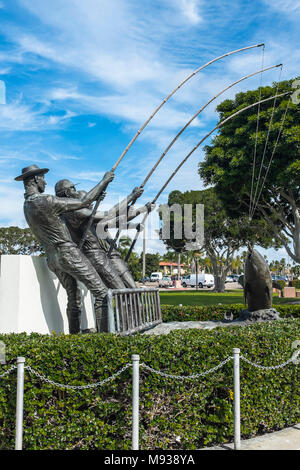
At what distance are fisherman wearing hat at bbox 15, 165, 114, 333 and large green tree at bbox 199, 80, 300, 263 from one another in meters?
12.3

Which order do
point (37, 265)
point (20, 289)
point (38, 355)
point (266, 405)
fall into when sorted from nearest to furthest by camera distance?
point (38, 355)
point (266, 405)
point (20, 289)
point (37, 265)

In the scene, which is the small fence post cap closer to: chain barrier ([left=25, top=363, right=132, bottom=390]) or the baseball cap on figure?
chain barrier ([left=25, top=363, right=132, bottom=390])

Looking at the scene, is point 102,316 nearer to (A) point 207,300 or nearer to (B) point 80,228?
(B) point 80,228

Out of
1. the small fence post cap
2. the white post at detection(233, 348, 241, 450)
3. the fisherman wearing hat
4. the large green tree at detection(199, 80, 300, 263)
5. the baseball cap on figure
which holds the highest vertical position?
the large green tree at detection(199, 80, 300, 263)

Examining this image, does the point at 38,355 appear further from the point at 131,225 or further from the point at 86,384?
the point at 131,225

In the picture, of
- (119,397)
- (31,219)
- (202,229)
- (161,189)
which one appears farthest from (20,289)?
(202,229)

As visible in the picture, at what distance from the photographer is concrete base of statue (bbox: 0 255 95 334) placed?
6.14m

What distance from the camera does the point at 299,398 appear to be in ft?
17.8

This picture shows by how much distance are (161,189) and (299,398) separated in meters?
4.12

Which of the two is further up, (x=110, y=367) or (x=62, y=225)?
(x=62, y=225)

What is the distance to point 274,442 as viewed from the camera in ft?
15.5

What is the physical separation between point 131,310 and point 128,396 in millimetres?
2597

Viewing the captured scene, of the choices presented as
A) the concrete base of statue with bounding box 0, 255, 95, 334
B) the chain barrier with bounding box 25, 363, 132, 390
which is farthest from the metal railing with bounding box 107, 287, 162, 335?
the chain barrier with bounding box 25, 363, 132, 390

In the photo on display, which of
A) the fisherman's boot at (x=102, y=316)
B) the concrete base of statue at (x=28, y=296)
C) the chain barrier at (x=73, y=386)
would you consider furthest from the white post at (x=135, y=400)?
the concrete base of statue at (x=28, y=296)
